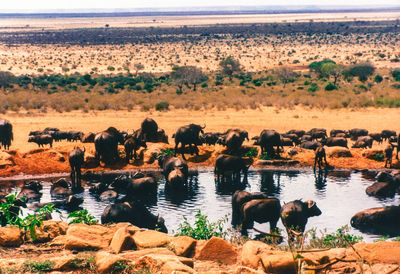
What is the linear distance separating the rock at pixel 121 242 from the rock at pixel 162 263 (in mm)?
1715

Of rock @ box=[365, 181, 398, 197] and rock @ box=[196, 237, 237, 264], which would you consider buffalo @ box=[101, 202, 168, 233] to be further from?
rock @ box=[365, 181, 398, 197]

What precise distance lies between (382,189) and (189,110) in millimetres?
30408

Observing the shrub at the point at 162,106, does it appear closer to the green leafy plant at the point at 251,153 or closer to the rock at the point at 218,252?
the green leafy plant at the point at 251,153

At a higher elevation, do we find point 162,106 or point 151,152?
point 151,152

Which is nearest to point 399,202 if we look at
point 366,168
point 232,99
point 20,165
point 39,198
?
point 366,168

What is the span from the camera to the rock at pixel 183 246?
11.2 metres

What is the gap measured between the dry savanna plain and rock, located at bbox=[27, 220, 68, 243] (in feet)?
0.11

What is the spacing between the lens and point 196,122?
42219 mm

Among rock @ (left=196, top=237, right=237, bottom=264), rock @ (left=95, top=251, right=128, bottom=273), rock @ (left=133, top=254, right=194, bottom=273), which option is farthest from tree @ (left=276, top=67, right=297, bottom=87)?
rock @ (left=95, top=251, right=128, bottom=273)

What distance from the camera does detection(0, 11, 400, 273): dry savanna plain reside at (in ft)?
32.9

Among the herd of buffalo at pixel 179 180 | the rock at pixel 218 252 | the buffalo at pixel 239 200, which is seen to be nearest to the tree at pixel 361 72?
the herd of buffalo at pixel 179 180

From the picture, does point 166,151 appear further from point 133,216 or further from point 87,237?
point 87,237

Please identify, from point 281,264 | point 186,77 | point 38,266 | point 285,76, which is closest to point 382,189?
point 281,264

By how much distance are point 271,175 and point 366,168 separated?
16.4ft
